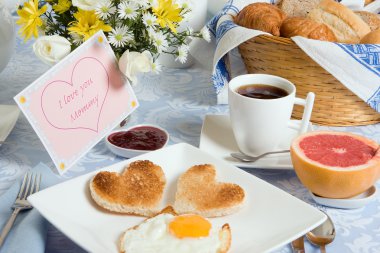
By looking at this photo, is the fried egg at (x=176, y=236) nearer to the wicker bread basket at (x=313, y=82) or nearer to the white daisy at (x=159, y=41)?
the white daisy at (x=159, y=41)

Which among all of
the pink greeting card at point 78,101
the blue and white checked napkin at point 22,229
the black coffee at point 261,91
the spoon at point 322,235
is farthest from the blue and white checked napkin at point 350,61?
the blue and white checked napkin at point 22,229

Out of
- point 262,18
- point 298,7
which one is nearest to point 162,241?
point 262,18

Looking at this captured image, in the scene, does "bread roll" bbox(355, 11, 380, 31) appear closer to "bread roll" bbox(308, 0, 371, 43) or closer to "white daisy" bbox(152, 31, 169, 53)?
"bread roll" bbox(308, 0, 371, 43)

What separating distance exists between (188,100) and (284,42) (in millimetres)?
337

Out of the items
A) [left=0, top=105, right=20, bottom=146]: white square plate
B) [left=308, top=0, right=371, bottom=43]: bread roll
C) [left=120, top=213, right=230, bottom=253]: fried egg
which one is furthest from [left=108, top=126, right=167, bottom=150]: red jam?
[left=308, top=0, right=371, bottom=43]: bread roll

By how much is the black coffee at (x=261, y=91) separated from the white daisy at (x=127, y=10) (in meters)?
0.30

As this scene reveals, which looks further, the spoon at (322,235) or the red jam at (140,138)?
the red jam at (140,138)

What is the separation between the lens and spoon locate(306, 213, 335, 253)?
3.20 feet

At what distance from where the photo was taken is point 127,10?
1194mm

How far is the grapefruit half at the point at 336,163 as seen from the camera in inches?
41.4

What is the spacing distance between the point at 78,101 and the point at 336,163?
56cm

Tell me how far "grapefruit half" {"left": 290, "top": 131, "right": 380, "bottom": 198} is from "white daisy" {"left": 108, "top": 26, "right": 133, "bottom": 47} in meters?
0.43

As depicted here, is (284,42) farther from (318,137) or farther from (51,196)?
(51,196)

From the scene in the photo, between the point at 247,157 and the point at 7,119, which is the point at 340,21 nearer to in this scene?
the point at 247,157
